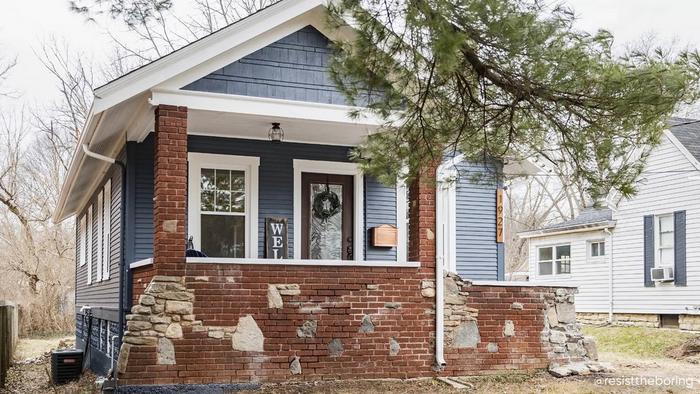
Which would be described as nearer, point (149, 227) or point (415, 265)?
point (415, 265)

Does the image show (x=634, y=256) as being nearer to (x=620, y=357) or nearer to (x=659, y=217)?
(x=659, y=217)

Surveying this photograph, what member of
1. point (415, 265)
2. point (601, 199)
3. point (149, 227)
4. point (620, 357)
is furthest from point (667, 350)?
point (149, 227)

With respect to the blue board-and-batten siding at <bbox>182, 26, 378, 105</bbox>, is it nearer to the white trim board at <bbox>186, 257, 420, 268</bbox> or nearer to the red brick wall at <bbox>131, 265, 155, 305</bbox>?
the white trim board at <bbox>186, 257, 420, 268</bbox>

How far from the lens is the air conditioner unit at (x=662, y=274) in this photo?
57.0ft

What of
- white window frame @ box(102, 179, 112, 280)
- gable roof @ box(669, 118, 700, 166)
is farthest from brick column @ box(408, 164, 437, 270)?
gable roof @ box(669, 118, 700, 166)

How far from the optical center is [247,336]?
28.6ft

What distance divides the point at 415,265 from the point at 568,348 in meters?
2.59

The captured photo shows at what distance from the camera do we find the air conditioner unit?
1738 cm

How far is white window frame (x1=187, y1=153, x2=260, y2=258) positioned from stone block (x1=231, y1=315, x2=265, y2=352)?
2.35 m

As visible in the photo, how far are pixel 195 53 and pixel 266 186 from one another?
2.86 metres

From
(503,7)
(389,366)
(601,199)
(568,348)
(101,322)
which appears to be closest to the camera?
(503,7)

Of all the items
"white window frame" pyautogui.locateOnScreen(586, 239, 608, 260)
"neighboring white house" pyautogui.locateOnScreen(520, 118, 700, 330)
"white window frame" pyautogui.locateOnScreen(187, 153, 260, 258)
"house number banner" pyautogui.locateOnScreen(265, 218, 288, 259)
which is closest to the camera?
"white window frame" pyautogui.locateOnScreen(187, 153, 260, 258)

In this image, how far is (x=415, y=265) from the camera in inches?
380

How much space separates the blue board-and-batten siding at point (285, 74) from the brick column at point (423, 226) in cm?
146
